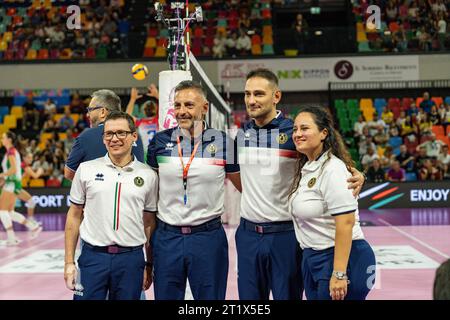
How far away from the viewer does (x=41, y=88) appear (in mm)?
22141

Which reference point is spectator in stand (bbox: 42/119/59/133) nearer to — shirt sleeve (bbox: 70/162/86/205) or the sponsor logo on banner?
the sponsor logo on banner

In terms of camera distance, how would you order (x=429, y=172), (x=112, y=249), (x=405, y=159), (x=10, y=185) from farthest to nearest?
(x=405, y=159) < (x=429, y=172) < (x=10, y=185) < (x=112, y=249)

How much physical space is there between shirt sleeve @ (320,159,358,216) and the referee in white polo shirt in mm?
1268

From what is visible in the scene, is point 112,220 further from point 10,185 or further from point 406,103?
point 406,103

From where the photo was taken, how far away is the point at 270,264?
4355mm

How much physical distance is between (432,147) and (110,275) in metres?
16.5

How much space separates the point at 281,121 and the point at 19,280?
5.32 metres

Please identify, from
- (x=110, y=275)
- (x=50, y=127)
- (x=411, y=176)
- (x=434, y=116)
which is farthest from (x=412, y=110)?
(x=110, y=275)

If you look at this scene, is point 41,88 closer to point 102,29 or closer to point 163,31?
point 102,29

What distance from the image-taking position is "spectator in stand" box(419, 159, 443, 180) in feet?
58.8

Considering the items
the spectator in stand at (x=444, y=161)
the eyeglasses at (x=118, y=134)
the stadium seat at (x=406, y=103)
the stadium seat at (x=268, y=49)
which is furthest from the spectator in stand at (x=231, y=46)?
the eyeglasses at (x=118, y=134)

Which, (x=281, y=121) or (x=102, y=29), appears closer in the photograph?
(x=281, y=121)

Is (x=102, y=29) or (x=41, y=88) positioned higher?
(x=102, y=29)
